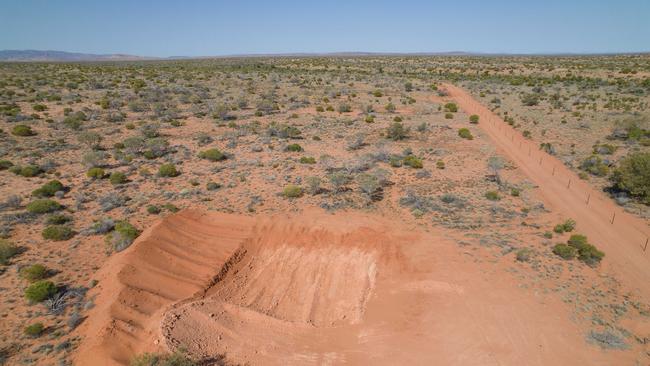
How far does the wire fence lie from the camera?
18.6 meters

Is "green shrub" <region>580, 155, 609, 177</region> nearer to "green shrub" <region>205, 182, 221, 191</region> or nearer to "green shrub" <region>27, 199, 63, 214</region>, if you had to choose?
"green shrub" <region>205, 182, 221, 191</region>

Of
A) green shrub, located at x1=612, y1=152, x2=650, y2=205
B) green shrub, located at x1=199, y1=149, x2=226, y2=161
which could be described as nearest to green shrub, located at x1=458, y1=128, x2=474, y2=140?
green shrub, located at x1=612, y1=152, x2=650, y2=205

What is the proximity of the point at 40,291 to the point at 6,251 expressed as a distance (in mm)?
3892

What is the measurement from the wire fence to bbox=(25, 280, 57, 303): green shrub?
24.4m

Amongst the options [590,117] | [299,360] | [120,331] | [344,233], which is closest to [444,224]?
[344,233]

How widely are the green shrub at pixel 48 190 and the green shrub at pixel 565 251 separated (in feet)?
87.3

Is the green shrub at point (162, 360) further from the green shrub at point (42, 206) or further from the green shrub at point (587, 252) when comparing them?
the green shrub at point (587, 252)

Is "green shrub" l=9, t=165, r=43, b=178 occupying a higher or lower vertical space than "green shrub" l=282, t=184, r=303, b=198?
higher

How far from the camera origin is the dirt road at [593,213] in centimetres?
1509

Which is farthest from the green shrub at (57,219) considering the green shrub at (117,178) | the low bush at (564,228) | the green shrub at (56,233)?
the low bush at (564,228)

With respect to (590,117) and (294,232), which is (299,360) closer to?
→ (294,232)

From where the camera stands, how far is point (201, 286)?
Result: 14.1 meters

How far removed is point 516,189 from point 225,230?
58.7ft

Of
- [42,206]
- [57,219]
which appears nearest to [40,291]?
[57,219]
